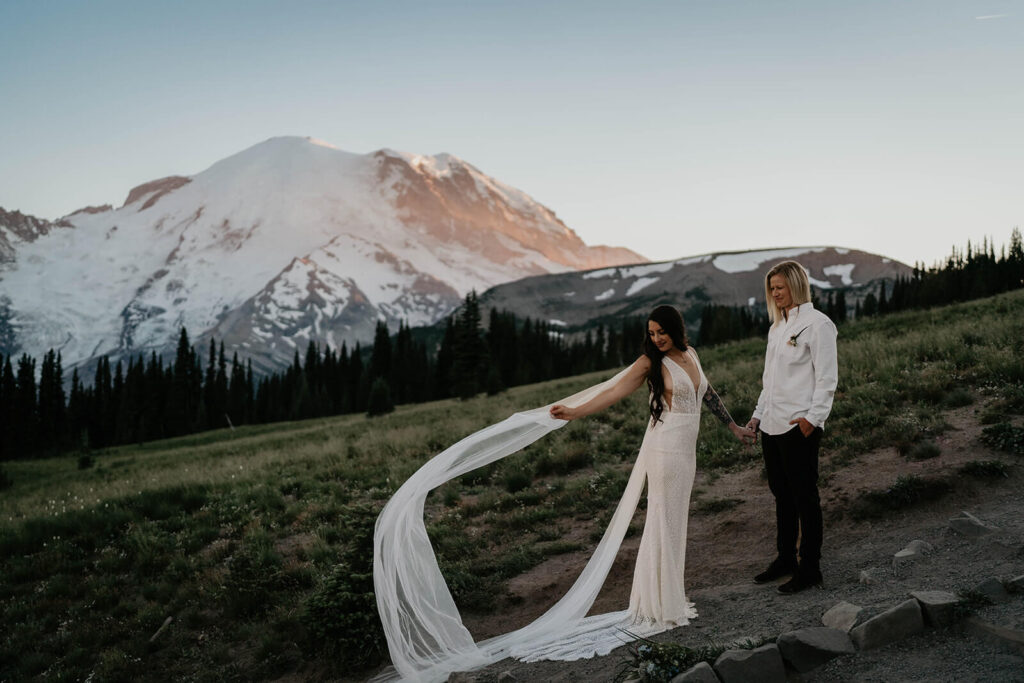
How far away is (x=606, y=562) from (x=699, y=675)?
2339mm

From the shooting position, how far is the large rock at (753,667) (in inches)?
162

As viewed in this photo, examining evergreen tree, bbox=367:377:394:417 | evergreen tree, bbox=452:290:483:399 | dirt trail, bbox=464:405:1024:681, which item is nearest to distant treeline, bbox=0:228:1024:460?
evergreen tree, bbox=452:290:483:399

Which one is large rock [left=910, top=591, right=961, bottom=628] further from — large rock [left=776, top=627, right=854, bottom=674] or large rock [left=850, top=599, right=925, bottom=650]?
large rock [left=776, top=627, right=854, bottom=674]

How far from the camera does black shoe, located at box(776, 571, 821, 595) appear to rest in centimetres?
582

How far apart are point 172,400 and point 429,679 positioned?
91906 mm

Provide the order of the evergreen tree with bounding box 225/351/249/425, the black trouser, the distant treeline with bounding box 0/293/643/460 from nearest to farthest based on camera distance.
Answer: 1. the black trouser
2. the distant treeline with bounding box 0/293/643/460
3. the evergreen tree with bounding box 225/351/249/425

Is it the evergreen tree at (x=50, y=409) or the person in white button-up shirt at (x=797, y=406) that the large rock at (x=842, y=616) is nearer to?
the person in white button-up shirt at (x=797, y=406)

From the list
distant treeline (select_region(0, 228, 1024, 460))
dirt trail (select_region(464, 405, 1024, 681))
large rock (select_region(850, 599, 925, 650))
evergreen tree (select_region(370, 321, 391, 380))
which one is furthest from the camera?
evergreen tree (select_region(370, 321, 391, 380))

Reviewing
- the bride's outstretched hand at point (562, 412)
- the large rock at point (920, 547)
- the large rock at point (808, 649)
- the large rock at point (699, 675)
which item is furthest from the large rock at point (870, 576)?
the bride's outstretched hand at point (562, 412)

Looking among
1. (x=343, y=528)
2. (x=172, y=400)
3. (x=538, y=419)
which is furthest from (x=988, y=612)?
(x=172, y=400)

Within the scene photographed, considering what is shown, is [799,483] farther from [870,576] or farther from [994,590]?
[994,590]

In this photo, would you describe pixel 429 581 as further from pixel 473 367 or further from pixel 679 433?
pixel 473 367

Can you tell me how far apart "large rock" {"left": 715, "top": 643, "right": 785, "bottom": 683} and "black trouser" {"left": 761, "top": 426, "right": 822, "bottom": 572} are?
1.87 m

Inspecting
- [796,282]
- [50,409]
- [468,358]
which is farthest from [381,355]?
[796,282]
